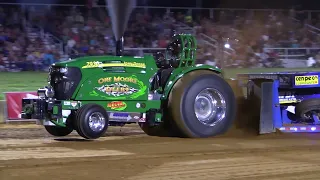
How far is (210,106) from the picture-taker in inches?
369

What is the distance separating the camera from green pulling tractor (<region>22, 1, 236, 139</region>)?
850 cm

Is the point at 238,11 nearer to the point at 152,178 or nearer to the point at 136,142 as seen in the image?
the point at 136,142

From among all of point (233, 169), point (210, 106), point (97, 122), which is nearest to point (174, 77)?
point (210, 106)

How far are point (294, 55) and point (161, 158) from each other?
20.7m

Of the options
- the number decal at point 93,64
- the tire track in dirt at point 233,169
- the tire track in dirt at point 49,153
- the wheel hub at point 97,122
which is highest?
the number decal at point 93,64

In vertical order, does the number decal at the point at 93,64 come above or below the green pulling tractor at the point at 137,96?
above

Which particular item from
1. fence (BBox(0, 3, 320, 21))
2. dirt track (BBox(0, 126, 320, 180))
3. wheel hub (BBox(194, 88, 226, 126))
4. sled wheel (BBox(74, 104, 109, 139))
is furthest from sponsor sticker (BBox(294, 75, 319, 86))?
fence (BBox(0, 3, 320, 21))

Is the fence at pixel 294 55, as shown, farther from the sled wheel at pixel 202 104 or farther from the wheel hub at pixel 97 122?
the wheel hub at pixel 97 122

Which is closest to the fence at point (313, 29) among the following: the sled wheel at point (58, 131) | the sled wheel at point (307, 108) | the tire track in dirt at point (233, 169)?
the sled wheel at point (307, 108)

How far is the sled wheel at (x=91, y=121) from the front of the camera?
8281 mm

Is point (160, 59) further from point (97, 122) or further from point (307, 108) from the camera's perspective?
point (307, 108)

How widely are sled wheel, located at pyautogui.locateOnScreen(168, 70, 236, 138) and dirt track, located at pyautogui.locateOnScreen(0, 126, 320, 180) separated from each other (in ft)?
0.71

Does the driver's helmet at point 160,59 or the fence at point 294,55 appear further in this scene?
the fence at point 294,55

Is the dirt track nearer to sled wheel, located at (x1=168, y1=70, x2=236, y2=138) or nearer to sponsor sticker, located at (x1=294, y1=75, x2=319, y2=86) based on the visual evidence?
sled wheel, located at (x1=168, y1=70, x2=236, y2=138)
